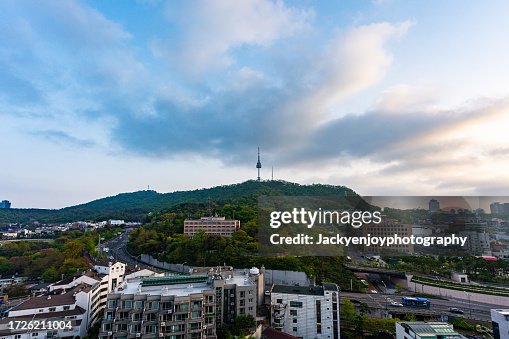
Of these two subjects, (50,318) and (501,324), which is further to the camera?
(50,318)

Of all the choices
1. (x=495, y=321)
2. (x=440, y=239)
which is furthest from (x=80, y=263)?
(x=440, y=239)

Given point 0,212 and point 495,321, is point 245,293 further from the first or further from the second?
point 0,212

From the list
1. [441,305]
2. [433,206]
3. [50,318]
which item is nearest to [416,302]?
[441,305]

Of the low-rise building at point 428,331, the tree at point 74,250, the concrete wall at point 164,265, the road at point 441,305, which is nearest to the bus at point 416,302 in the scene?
the road at point 441,305

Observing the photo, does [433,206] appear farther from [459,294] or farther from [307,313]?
[307,313]

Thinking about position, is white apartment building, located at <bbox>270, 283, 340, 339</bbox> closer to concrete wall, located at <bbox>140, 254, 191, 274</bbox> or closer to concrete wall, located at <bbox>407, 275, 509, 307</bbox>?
concrete wall, located at <bbox>407, 275, 509, 307</bbox>

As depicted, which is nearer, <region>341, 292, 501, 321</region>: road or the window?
the window

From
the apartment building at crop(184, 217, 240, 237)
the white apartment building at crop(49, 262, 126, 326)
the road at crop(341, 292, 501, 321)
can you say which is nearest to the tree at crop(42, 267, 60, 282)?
the white apartment building at crop(49, 262, 126, 326)
